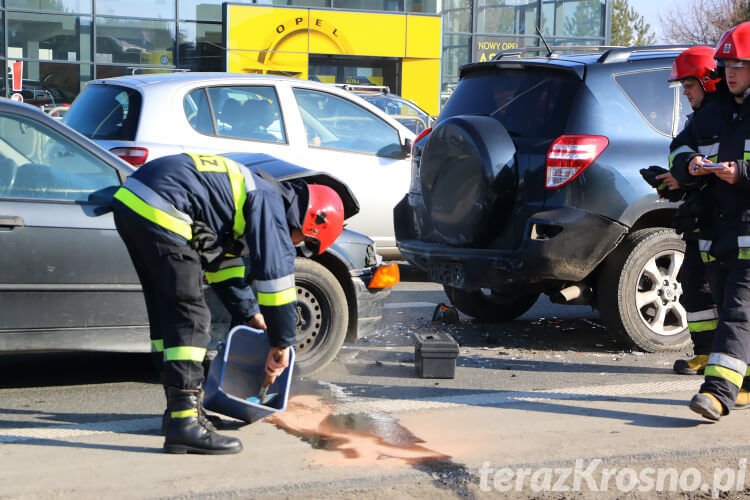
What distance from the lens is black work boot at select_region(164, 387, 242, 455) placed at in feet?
13.6

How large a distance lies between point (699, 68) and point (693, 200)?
75 centimetres

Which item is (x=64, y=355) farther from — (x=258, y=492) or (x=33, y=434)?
(x=258, y=492)

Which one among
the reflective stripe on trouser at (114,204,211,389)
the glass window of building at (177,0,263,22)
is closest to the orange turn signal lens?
the reflective stripe on trouser at (114,204,211,389)

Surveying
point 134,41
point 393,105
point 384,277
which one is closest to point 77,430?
point 384,277

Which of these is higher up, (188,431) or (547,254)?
(547,254)

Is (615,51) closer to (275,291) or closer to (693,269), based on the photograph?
(693,269)

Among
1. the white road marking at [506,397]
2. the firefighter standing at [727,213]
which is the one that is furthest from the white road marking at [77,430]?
the firefighter standing at [727,213]

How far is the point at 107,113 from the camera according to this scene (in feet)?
24.5

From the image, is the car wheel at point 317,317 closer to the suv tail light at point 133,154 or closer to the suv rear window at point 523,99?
the suv rear window at point 523,99

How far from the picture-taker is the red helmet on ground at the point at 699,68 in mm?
5191

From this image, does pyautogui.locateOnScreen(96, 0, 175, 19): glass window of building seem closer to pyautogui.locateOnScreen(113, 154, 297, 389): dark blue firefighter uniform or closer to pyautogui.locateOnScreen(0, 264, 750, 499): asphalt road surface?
pyautogui.locateOnScreen(0, 264, 750, 499): asphalt road surface

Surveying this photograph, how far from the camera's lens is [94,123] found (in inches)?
294

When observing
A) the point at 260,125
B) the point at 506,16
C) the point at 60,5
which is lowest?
the point at 260,125

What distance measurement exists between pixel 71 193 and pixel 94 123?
2.59m
